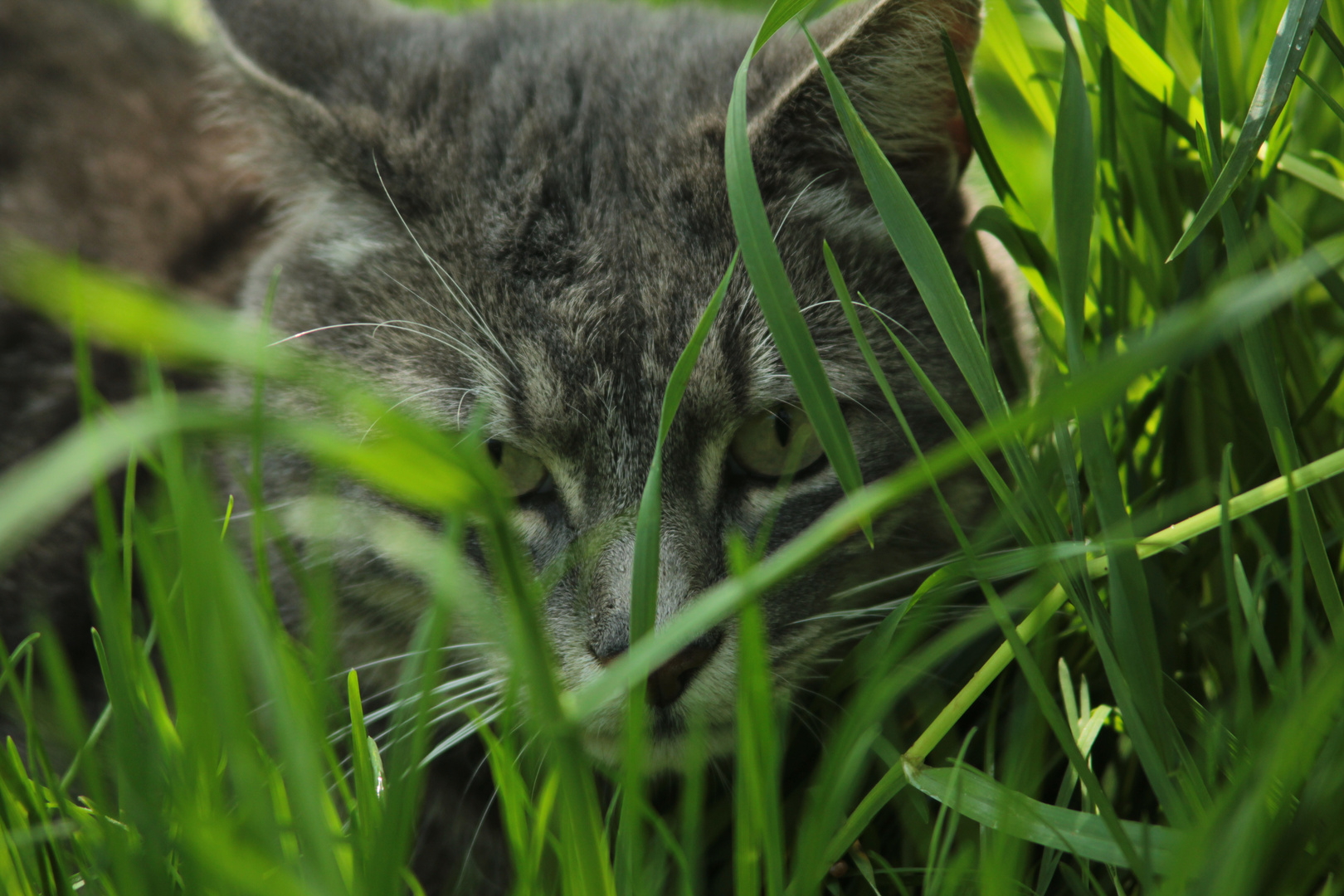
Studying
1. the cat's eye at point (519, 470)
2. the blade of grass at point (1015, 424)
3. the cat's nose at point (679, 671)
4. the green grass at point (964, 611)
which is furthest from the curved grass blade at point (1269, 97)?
the cat's eye at point (519, 470)

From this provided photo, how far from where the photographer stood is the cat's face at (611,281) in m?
1.05

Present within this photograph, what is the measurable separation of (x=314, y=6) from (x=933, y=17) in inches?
34.1

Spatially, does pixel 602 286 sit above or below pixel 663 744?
above

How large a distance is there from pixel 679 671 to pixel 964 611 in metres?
0.35

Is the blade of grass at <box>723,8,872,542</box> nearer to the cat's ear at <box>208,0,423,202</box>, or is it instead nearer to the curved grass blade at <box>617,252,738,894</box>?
the curved grass blade at <box>617,252,738,894</box>

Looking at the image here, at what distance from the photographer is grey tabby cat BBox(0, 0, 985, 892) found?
1.05 m

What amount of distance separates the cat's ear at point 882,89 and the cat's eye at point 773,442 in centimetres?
31

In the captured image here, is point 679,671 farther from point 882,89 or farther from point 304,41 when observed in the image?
point 304,41

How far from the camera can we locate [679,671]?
0.97m

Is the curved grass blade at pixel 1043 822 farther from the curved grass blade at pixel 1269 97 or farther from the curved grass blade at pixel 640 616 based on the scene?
the curved grass blade at pixel 1269 97

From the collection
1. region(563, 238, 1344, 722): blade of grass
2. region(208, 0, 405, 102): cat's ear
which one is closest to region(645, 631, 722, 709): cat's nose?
region(563, 238, 1344, 722): blade of grass

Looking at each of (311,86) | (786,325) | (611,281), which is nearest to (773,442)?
(611,281)

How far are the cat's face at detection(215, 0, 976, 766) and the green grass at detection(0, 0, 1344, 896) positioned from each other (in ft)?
0.29

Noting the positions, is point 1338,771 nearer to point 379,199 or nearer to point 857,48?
point 857,48
